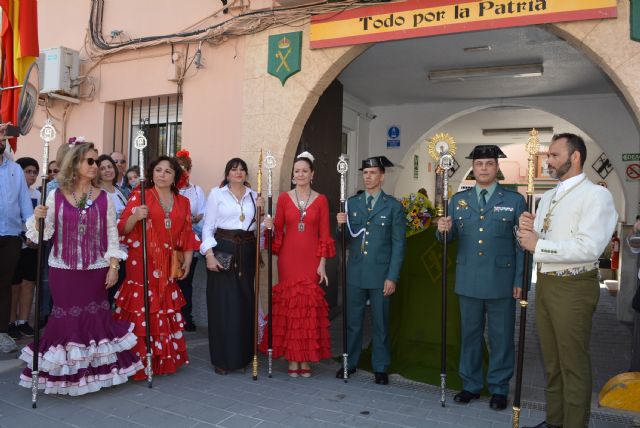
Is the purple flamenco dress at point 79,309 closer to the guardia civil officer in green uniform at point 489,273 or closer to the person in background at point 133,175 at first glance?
the person in background at point 133,175

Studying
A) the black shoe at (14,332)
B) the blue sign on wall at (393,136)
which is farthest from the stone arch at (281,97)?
the blue sign on wall at (393,136)

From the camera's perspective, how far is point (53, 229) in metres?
3.97

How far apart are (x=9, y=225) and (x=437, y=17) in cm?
442

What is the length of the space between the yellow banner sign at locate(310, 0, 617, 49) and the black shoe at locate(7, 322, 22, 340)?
4.25 metres

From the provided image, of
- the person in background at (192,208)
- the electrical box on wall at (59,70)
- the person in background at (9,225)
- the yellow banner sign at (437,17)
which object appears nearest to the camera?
the yellow banner sign at (437,17)

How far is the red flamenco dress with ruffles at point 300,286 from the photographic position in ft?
14.9

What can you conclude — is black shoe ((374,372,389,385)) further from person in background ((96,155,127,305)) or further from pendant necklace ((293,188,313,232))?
person in background ((96,155,127,305))

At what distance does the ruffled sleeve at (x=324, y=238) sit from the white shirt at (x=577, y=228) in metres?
1.83

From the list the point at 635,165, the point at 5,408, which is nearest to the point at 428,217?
the point at 5,408

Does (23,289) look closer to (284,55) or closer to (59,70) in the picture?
(59,70)

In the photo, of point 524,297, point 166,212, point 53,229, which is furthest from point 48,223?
point 524,297

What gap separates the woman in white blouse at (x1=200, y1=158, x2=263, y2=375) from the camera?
4.65 meters

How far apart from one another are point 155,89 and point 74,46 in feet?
5.60

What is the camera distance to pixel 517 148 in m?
22.1
